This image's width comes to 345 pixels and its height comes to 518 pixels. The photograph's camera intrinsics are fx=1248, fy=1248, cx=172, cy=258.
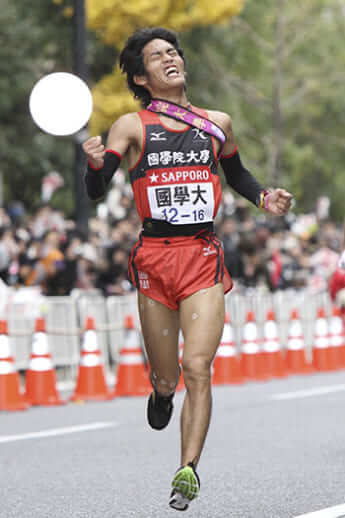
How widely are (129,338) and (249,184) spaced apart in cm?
661

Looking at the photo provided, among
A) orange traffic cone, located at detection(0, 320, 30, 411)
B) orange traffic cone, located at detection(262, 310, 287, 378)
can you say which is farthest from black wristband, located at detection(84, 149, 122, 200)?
orange traffic cone, located at detection(262, 310, 287, 378)

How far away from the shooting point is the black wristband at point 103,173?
227 inches

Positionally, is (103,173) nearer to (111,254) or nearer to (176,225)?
(176,225)

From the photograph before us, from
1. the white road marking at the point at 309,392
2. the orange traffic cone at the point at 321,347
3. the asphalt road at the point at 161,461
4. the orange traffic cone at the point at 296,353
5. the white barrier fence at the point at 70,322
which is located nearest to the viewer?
the asphalt road at the point at 161,461

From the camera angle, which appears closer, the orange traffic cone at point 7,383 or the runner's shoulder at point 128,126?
the runner's shoulder at point 128,126

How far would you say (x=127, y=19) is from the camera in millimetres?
24547

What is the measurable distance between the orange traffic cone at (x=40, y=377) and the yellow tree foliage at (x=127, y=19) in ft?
44.1

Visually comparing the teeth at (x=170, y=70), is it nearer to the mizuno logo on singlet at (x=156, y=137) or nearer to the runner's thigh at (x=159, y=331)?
the mizuno logo on singlet at (x=156, y=137)

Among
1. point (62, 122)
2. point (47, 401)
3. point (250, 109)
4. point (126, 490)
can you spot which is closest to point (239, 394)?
point (47, 401)

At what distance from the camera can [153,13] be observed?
2456cm

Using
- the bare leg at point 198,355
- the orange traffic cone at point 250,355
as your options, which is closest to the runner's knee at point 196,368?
the bare leg at point 198,355

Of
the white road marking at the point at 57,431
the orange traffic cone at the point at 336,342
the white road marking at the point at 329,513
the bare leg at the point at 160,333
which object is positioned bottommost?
the orange traffic cone at the point at 336,342

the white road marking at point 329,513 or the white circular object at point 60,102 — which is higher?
the white circular object at point 60,102

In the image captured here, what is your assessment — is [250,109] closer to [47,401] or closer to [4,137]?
[4,137]
